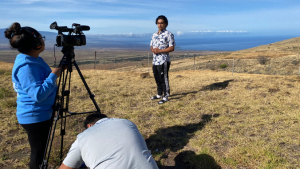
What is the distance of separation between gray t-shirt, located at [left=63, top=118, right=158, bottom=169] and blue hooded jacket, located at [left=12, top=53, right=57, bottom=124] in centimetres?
56

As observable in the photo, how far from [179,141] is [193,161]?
531mm

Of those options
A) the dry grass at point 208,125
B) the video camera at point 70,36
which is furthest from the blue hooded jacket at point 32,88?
the dry grass at point 208,125

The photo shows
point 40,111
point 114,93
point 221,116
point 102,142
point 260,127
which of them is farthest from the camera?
point 114,93

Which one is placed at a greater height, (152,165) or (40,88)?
(40,88)

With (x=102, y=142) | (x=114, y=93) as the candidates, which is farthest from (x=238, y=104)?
(x=102, y=142)

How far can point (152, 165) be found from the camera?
5.50 ft

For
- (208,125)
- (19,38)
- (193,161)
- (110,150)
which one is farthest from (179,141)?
(19,38)

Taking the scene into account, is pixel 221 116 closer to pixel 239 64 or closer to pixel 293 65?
pixel 293 65

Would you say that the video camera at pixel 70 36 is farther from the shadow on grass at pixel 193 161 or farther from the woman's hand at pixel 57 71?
the shadow on grass at pixel 193 161

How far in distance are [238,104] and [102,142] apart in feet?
12.4

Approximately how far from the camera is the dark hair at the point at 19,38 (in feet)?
5.88

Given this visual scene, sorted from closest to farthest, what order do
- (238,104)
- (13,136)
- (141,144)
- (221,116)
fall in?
(141,144) → (13,136) → (221,116) → (238,104)

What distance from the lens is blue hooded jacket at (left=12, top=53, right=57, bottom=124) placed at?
5.93 feet

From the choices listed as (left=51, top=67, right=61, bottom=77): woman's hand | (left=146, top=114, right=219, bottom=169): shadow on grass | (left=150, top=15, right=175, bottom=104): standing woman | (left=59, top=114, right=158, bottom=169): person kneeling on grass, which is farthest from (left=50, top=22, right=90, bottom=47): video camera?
(left=150, top=15, right=175, bottom=104): standing woman
